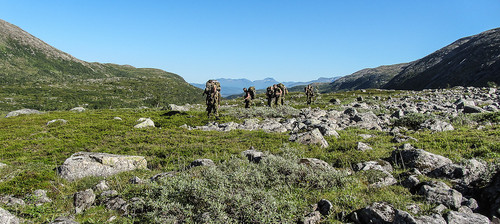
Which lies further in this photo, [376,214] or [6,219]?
[6,219]

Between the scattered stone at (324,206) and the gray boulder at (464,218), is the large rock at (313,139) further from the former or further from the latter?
the gray boulder at (464,218)

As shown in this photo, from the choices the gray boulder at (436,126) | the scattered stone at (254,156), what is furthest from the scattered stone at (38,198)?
the gray boulder at (436,126)

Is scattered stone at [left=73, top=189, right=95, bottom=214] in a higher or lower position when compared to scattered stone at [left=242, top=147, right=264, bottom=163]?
lower

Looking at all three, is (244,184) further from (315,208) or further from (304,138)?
(304,138)

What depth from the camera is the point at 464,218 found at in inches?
185

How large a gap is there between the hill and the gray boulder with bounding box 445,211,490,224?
67905mm

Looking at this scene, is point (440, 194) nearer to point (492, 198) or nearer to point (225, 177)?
point (492, 198)

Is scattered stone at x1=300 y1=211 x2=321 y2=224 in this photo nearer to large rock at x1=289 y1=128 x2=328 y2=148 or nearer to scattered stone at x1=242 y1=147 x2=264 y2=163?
scattered stone at x1=242 y1=147 x2=264 y2=163

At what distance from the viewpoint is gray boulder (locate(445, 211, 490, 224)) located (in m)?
4.55

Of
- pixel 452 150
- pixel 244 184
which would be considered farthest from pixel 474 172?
pixel 244 184

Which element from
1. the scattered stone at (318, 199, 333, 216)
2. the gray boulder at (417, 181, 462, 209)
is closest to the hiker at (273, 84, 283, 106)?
the gray boulder at (417, 181, 462, 209)

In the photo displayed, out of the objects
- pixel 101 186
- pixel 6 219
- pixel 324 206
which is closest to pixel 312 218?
pixel 324 206

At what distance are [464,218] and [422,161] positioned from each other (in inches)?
156

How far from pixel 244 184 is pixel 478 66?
171 metres
